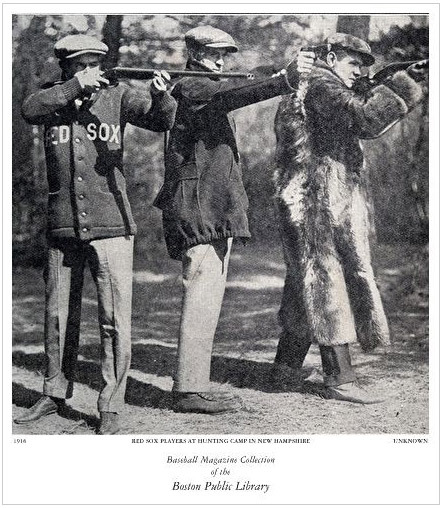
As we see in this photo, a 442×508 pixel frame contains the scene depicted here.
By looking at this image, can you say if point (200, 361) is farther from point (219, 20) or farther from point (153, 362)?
point (219, 20)

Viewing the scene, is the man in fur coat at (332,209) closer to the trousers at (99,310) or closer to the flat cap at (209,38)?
the flat cap at (209,38)

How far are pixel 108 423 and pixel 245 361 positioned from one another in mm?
872

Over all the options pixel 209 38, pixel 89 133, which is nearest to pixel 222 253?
pixel 89 133

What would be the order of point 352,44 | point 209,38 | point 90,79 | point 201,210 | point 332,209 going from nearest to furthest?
point 90,79 < point 201,210 < point 209,38 < point 332,209 < point 352,44

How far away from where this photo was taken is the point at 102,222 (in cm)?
375

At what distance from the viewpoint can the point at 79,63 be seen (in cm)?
379

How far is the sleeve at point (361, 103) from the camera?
402 centimetres

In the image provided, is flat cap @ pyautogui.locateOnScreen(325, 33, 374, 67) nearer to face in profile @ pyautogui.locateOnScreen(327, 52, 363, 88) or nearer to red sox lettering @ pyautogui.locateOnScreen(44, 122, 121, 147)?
face in profile @ pyautogui.locateOnScreen(327, 52, 363, 88)

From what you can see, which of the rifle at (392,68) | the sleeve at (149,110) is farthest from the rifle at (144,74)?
the rifle at (392,68)

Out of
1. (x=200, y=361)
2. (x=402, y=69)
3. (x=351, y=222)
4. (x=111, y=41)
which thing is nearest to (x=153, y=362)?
(x=200, y=361)

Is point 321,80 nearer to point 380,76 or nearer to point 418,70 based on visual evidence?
point 380,76

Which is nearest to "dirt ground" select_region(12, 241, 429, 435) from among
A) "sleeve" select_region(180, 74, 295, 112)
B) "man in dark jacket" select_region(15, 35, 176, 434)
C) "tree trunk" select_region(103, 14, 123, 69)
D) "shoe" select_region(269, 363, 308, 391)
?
"shoe" select_region(269, 363, 308, 391)

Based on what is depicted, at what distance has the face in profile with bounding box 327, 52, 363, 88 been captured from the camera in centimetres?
415
